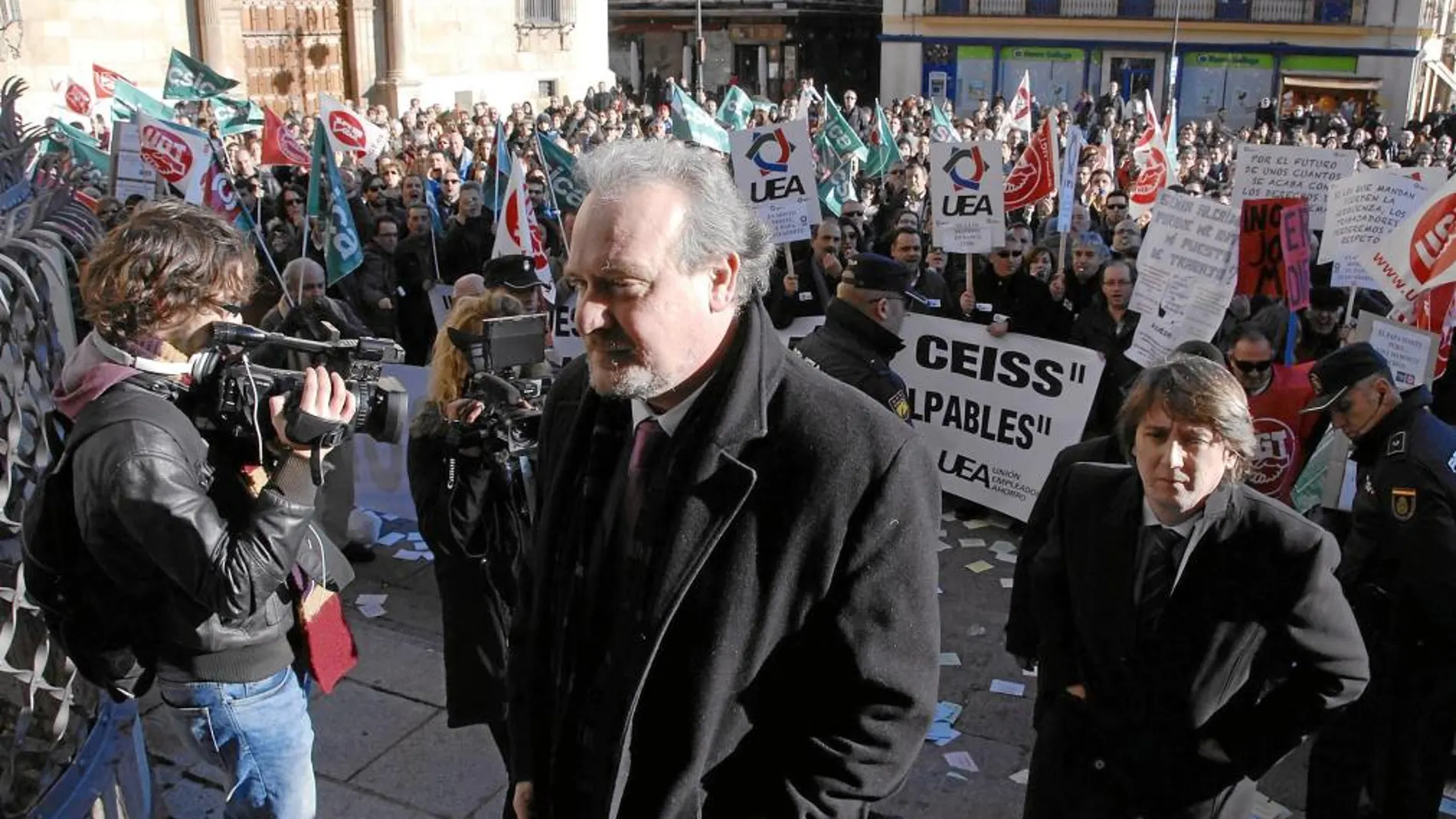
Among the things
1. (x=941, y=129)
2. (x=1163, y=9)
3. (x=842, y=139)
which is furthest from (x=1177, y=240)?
(x=1163, y=9)

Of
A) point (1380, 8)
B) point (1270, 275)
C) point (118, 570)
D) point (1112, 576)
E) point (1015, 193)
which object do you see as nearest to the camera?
point (118, 570)

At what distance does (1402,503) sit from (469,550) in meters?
2.85

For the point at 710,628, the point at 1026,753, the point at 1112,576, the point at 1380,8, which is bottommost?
the point at 1026,753

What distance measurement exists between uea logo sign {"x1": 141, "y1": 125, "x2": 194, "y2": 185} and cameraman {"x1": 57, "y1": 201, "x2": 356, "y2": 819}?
7.57 meters

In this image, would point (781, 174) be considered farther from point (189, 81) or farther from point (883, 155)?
point (189, 81)

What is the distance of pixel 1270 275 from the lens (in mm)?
6391

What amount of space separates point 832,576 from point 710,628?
0.22 metres

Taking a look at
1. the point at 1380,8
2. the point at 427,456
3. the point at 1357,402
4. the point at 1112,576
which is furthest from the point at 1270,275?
the point at 1380,8

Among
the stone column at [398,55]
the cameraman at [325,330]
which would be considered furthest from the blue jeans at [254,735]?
the stone column at [398,55]

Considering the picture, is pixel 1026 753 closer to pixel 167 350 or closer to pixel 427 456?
pixel 427 456

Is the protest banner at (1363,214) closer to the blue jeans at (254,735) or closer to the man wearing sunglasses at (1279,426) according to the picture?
the man wearing sunglasses at (1279,426)

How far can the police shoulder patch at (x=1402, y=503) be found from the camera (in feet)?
12.3

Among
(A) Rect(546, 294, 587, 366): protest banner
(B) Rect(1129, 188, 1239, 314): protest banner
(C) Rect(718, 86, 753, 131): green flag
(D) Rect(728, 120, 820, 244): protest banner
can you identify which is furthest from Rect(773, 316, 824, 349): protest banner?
(C) Rect(718, 86, 753, 131): green flag

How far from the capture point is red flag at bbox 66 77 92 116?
17.1 m
